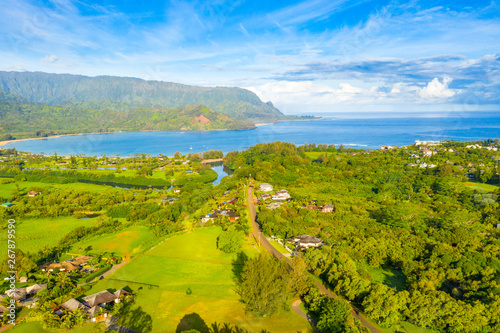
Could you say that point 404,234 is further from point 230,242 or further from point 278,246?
point 230,242

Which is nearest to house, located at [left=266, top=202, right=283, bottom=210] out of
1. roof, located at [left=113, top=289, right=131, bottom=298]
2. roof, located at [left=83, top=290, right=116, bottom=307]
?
roof, located at [left=113, top=289, right=131, bottom=298]

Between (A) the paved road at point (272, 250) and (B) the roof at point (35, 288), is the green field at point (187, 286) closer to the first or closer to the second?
(A) the paved road at point (272, 250)

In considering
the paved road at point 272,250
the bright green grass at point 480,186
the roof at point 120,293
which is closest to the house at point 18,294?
the roof at point 120,293

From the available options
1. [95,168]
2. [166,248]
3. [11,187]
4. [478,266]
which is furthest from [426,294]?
[95,168]

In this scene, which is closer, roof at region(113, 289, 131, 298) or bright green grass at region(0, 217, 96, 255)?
Answer: roof at region(113, 289, 131, 298)

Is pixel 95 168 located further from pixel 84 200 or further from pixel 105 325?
pixel 105 325

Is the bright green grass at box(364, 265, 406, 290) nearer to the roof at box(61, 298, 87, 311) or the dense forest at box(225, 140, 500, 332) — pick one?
the dense forest at box(225, 140, 500, 332)
